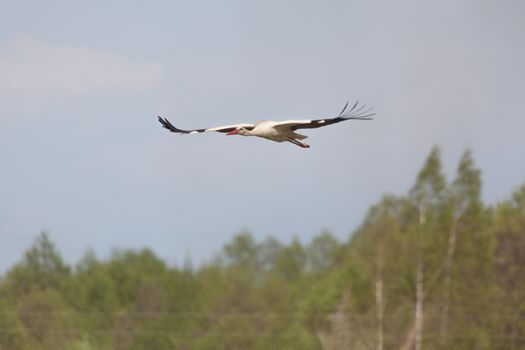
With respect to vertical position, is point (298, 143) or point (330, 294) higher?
point (330, 294)

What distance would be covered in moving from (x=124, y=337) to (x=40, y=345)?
4304 millimetres

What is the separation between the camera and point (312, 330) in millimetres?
49219

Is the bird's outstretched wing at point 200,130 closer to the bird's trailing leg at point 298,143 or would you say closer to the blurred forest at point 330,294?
the bird's trailing leg at point 298,143

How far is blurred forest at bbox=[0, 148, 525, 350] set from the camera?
4462cm

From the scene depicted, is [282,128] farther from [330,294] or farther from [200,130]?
[330,294]

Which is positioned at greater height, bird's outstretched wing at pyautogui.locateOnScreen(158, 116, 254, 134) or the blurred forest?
the blurred forest

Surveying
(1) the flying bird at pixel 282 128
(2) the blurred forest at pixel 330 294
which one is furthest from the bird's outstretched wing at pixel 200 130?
(2) the blurred forest at pixel 330 294

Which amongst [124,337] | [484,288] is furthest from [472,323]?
[124,337]

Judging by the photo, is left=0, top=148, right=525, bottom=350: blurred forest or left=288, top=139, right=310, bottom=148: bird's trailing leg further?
left=0, top=148, right=525, bottom=350: blurred forest

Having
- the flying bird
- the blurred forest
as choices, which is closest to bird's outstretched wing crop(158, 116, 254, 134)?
the flying bird

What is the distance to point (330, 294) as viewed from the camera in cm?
5172

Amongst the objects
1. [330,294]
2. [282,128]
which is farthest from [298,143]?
[330,294]

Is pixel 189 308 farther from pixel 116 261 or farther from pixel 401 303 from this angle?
pixel 401 303

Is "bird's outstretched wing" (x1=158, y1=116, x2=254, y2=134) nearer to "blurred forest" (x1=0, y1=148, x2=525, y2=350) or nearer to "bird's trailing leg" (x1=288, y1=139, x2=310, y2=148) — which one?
"bird's trailing leg" (x1=288, y1=139, x2=310, y2=148)
